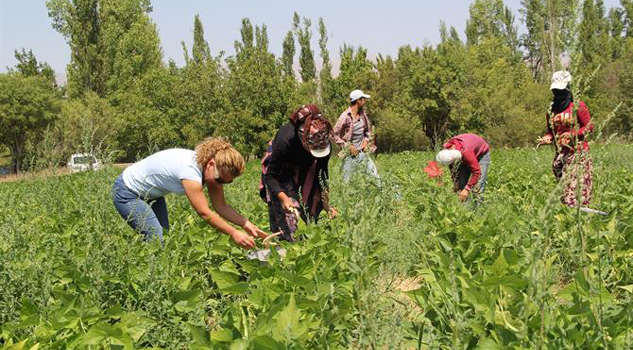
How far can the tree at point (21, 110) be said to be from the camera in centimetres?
3438

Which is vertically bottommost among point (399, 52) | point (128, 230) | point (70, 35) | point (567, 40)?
point (128, 230)

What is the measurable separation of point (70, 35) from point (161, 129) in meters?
11.1

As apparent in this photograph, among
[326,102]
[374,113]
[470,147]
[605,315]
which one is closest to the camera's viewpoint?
[605,315]

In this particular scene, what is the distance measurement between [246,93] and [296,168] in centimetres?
2567

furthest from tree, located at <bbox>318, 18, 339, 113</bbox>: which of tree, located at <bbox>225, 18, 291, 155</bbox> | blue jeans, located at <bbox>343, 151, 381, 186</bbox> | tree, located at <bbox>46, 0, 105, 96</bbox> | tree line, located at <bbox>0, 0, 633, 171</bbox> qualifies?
blue jeans, located at <bbox>343, 151, 381, 186</bbox>

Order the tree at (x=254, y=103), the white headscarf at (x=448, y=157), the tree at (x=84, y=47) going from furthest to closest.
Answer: the tree at (x=84, y=47), the tree at (x=254, y=103), the white headscarf at (x=448, y=157)

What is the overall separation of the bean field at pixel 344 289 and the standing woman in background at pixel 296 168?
24cm

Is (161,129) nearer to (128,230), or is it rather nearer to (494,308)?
(128,230)

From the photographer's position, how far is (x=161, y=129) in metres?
33.2

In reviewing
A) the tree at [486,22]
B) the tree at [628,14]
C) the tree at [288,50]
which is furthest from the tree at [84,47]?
the tree at [628,14]

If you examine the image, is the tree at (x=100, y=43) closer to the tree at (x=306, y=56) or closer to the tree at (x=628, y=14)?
the tree at (x=306, y=56)

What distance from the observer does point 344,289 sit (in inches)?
113

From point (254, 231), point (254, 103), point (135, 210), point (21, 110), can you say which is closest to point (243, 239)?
point (254, 231)

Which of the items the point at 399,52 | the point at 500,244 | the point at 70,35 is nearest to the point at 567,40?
the point at 500,244
